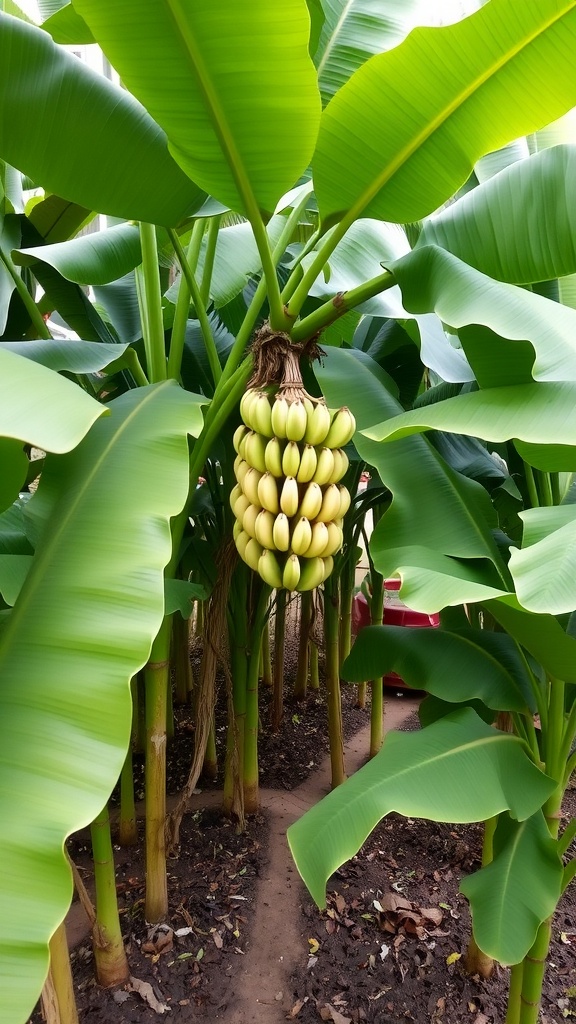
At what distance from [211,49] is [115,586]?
29.9 inches

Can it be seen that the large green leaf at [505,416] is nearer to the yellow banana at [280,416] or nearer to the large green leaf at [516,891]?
the yellow banana at [280,416]

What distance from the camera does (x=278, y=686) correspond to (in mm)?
2770

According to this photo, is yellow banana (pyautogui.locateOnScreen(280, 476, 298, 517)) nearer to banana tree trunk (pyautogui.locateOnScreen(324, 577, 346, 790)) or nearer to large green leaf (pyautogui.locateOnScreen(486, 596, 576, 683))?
large green leaf (pyautogui.locateOnScreen(486, 596, 576, 683))

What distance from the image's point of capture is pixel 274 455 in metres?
0.94

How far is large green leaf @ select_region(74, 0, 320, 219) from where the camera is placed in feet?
2.55

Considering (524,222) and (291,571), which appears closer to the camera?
(291,571)

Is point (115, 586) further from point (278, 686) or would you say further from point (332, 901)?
point (278, 686)

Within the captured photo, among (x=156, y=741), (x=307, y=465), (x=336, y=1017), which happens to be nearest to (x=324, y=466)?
(x=307, y=465)

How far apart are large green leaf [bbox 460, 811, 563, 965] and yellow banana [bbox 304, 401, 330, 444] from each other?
87cm

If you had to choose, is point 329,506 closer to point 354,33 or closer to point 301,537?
point 301,537

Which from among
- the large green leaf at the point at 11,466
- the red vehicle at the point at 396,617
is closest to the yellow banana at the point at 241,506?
the large green leaf at the point at 11,466

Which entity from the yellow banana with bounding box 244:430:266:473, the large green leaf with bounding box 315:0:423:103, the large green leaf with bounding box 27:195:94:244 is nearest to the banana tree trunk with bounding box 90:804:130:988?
the yellow banana with bounding box 244:430:266:473

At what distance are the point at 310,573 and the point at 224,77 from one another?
0.77m

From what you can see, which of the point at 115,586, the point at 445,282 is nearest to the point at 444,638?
the point at 445,282
